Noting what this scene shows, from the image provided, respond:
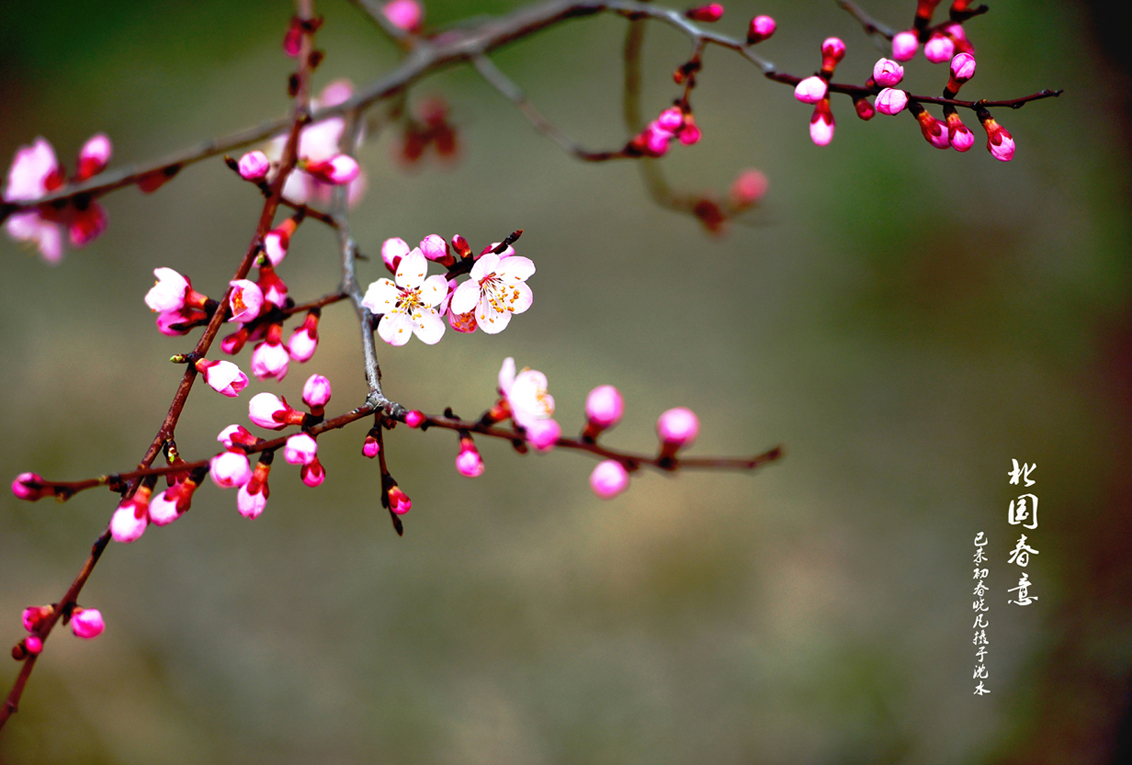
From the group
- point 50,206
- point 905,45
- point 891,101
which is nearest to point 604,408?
point 891,101

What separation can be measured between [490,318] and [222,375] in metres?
0.26

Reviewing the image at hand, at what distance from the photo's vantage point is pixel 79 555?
1.59m

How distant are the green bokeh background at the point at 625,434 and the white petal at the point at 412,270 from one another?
62cm

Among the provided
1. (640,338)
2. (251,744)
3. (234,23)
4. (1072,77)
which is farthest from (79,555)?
(1072,77)

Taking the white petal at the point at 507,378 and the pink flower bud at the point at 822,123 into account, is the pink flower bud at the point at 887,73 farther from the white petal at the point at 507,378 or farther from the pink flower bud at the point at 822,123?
the white petal at the point at 507,378

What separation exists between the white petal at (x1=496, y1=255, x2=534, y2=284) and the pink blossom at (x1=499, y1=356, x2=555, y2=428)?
0.42 feet

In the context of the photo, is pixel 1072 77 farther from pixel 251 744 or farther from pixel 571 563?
pixel 251 744

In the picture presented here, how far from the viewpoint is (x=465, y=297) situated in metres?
0.58

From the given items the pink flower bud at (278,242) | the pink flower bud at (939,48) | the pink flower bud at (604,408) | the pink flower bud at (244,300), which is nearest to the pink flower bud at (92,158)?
the pink flower bud at (278,242)

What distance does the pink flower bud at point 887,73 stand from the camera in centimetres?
56

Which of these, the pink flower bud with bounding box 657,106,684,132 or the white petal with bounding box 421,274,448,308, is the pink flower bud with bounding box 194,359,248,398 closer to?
the white petal with bounding box 421,274,448,308

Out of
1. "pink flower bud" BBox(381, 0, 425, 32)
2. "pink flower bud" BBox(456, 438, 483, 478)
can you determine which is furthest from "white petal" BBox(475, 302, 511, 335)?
"pink flower bud" BBox(381, 0, 425, 32)

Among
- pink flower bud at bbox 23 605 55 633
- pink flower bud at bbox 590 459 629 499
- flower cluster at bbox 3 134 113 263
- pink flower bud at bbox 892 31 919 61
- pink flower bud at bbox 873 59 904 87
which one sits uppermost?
pink flower bud at bbox 892 31 919 61

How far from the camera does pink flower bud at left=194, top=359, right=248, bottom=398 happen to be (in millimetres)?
546
